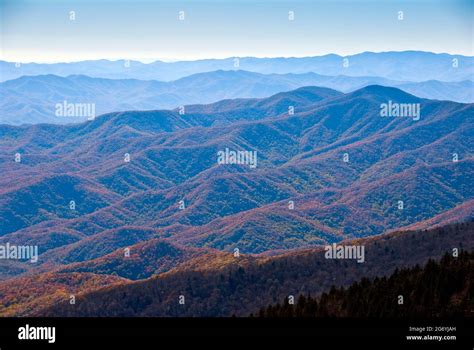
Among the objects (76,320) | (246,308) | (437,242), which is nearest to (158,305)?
(246,308)

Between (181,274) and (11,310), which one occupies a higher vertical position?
(181,274)

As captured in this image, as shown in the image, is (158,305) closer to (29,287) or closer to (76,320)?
(29,287)

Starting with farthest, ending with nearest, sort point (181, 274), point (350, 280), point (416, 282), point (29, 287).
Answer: point (29, 287) → point (181, 274) → point (350, 280) → point (416, 282)

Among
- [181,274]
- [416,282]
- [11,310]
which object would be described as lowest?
[11,310]

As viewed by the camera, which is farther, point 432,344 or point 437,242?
point 437,242

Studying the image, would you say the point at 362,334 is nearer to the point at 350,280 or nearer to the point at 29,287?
the point at 350,280

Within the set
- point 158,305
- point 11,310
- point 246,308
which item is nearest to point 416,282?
point 246,308

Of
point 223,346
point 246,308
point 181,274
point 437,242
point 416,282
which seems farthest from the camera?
point 181,274
